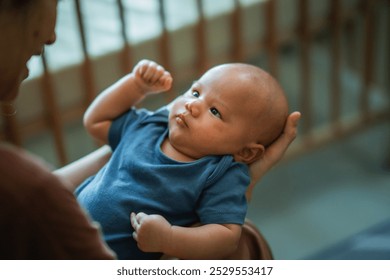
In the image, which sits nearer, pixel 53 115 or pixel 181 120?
pixel 181 120

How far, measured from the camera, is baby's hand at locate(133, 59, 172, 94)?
1.27 m

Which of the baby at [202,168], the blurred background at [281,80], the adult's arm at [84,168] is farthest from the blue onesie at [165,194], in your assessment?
the blurred background at [281,80]

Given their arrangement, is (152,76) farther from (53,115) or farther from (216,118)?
(53,115)

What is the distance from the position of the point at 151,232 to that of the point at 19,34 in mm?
403

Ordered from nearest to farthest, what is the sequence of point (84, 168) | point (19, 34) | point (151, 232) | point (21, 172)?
1. point (21, 172)
2. point (19, 34)
3. point (151, 232)
4. point (84, 168)

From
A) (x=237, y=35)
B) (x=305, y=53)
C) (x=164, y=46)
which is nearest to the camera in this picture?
(x=164, y=46)

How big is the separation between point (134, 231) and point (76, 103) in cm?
98

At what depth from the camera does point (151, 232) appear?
43.6 inches

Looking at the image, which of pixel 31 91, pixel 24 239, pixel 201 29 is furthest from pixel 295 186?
pixel 24 239

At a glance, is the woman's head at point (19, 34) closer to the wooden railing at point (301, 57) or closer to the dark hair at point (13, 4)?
the dark hair at point (13, 4)

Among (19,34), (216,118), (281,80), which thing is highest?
(19,34)

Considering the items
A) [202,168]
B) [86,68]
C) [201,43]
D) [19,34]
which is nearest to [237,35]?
[201,43]

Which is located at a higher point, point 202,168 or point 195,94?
point 195,94

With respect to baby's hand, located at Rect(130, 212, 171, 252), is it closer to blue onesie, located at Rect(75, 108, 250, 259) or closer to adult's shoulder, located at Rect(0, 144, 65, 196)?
blue onesie, located at Rect(75, 108, 250, 259)
